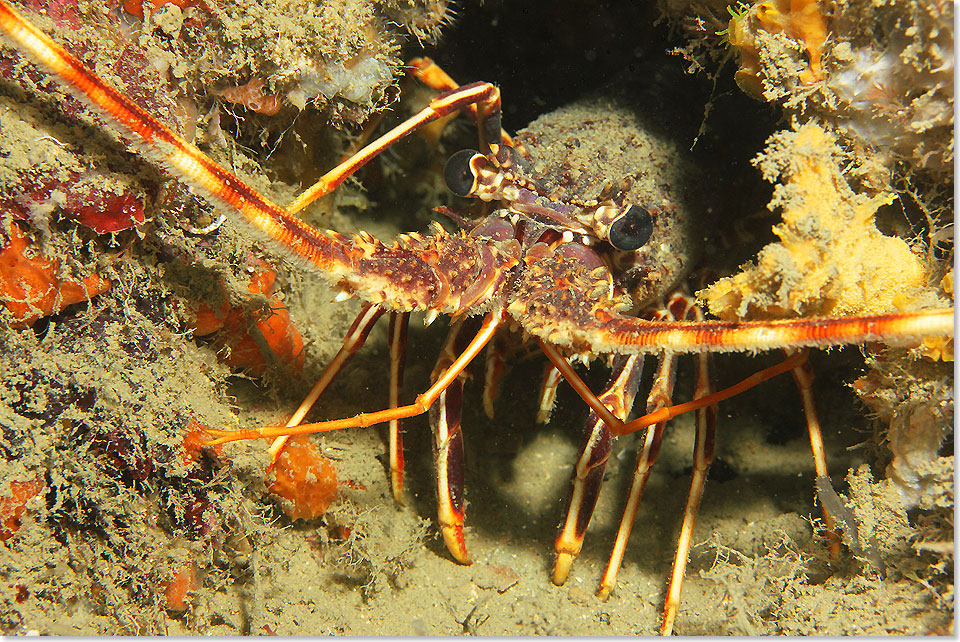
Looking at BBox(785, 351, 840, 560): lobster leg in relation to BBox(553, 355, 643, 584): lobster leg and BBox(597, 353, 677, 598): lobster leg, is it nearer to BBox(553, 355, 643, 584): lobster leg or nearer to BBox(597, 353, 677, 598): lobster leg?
BBox(597, 353, 677, 598): lobster leg

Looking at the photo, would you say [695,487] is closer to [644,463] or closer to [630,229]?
[644,463]

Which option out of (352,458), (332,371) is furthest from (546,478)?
(332,371)

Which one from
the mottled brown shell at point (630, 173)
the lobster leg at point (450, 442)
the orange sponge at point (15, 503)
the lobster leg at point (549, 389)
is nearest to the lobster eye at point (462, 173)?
the mottled brown shell at point (630, 173)

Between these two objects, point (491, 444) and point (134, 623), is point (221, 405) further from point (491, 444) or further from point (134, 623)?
point (491, 444)

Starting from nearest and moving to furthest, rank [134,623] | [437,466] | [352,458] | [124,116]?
[124,116], [134,623], [437,466], [352,458]

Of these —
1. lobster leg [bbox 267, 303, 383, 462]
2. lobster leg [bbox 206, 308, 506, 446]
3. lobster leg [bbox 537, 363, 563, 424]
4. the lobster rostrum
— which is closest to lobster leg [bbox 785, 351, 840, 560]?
the lobster rostrum

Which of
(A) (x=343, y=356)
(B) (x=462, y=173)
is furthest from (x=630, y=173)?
(A) (x=343, y=356)

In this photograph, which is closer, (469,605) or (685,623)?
(685,623)
